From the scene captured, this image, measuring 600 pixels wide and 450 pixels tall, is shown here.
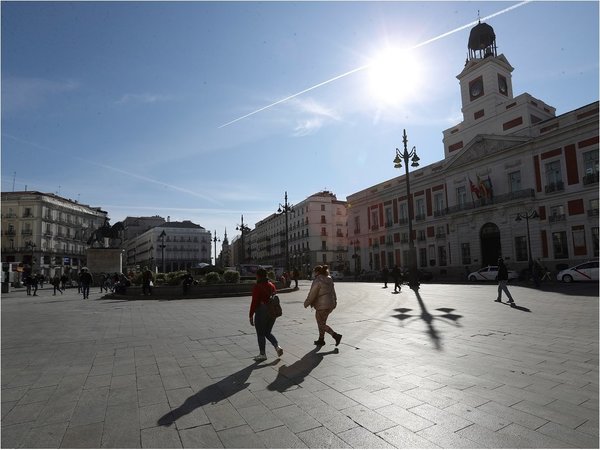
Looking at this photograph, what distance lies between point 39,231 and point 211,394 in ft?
251

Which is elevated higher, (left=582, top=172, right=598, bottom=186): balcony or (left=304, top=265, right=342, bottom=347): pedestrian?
(left=582, top=172, right=598, bottom=186): balcony

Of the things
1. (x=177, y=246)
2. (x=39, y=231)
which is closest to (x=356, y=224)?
(x=39, y=231)

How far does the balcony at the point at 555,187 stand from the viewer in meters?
31.1

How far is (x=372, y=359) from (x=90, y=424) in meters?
3.73

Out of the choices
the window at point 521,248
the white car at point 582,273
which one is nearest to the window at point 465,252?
the window at point 521,248

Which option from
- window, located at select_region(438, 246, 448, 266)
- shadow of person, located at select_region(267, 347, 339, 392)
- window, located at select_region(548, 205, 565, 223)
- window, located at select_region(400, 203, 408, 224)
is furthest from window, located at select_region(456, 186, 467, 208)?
shadow of person, located at select_region(267, 347, 339, 392)

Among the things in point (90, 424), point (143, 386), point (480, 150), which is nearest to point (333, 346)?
point (143, 386)

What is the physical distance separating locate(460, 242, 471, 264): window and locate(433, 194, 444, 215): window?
498 cm

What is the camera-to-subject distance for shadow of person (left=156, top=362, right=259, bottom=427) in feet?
11.9

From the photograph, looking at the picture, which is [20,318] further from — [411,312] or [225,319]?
[411,312]

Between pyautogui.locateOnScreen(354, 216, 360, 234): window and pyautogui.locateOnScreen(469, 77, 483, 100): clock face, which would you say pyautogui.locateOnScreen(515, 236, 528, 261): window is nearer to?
pyautogui.locateOnScreen(469, 77, 483, 100): clock face

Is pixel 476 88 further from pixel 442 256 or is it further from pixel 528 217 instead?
pixel 442 256

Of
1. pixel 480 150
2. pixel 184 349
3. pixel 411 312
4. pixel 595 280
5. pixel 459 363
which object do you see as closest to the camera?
pixel 459 363

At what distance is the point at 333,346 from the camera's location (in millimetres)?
6762
